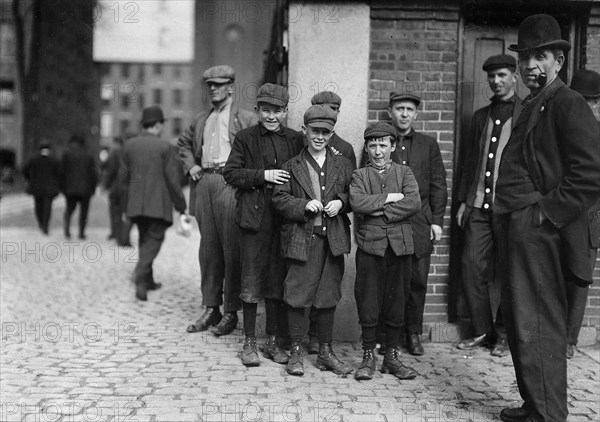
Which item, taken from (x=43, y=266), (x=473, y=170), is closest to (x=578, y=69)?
(x=473, y=170)

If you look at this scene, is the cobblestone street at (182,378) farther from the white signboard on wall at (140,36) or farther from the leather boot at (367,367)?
the white signboard on wall at (140,36)

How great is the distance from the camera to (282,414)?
14.2ft

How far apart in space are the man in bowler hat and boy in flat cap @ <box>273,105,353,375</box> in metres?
1.28

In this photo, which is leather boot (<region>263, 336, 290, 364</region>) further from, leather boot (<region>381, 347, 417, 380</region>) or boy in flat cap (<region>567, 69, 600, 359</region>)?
boy in flat cap (<region>567, 69, 600, 359</region>)

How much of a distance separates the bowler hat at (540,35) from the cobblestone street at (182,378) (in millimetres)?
2231

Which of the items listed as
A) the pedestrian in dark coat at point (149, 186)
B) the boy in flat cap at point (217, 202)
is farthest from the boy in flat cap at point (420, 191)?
the pedestrian in dark coat at point (149, 186)

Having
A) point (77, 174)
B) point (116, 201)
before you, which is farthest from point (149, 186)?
point (77, 174)

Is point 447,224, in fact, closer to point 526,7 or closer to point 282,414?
point 526,7

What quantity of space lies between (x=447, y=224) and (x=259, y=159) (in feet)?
6.25

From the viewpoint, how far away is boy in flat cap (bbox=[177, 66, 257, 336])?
625 cm

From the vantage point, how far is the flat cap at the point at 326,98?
5.61 metres

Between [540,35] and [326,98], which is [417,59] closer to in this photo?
[326,98]

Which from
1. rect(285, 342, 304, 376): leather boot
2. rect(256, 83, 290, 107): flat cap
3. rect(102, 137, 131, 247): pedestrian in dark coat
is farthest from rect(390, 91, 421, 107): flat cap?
rect(102, 137, 131, 247): pedestrian in dark coat

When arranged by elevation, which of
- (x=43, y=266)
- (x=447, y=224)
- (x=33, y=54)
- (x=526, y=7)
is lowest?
(x=43, y=266)
